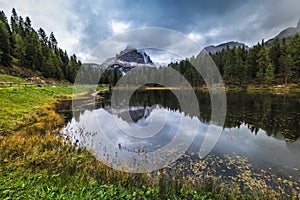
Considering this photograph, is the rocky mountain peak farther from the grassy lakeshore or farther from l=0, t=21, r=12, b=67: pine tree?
l=0, t=21, r=12, b=67: pine tree

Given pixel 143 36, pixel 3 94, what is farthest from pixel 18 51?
pixel 143 36

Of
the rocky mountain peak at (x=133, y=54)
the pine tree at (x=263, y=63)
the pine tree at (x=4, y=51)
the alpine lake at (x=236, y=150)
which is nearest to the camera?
the alpine lake at (x=236, y=150)

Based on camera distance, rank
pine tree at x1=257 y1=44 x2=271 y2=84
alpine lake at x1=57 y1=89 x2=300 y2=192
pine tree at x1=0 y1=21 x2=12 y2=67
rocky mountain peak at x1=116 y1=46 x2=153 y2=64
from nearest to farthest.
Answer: alpine lake at x1=57 y1=89 x2=300 y2=192 < rocky mountain peak at x1=116 y1=46 x2=153 y2=64 < pine tree at x1=0 y1=21 x2=12 y2=67 < pine tree at x1=257 y1=44 x2=271 y2=84

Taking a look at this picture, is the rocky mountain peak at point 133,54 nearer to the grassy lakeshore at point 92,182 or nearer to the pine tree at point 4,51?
the grassy lakeshore at point 92,182

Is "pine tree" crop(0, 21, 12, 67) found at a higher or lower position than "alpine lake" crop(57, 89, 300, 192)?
higher

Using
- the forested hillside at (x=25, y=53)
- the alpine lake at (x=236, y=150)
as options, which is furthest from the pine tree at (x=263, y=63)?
the forested hillside at (x=25, y=53)

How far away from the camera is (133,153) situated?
30.4 ft

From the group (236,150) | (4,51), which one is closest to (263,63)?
(236,150)

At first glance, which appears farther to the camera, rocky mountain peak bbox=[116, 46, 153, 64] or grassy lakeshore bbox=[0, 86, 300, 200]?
rocky mountain peak bbox=[116, 46, 153, 64]

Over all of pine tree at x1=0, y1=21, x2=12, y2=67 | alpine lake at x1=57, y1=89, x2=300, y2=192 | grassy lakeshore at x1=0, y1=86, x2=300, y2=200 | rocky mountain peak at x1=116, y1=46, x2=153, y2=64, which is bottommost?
alpine lake at x1=57, y1=89, x2=300, y2=192

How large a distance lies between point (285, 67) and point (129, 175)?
6446cm

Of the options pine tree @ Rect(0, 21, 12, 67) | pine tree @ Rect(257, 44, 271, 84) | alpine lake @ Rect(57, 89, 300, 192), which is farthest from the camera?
pine tree @ Rect(257, 44, 271, 84)

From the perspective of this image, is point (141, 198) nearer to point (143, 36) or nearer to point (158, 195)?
point (158, 195)

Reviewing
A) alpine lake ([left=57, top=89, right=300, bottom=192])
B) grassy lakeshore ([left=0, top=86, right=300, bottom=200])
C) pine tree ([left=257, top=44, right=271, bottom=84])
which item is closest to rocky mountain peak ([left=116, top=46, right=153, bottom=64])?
alpine lake ([left=57, top=89, right=300, bottom=192])
